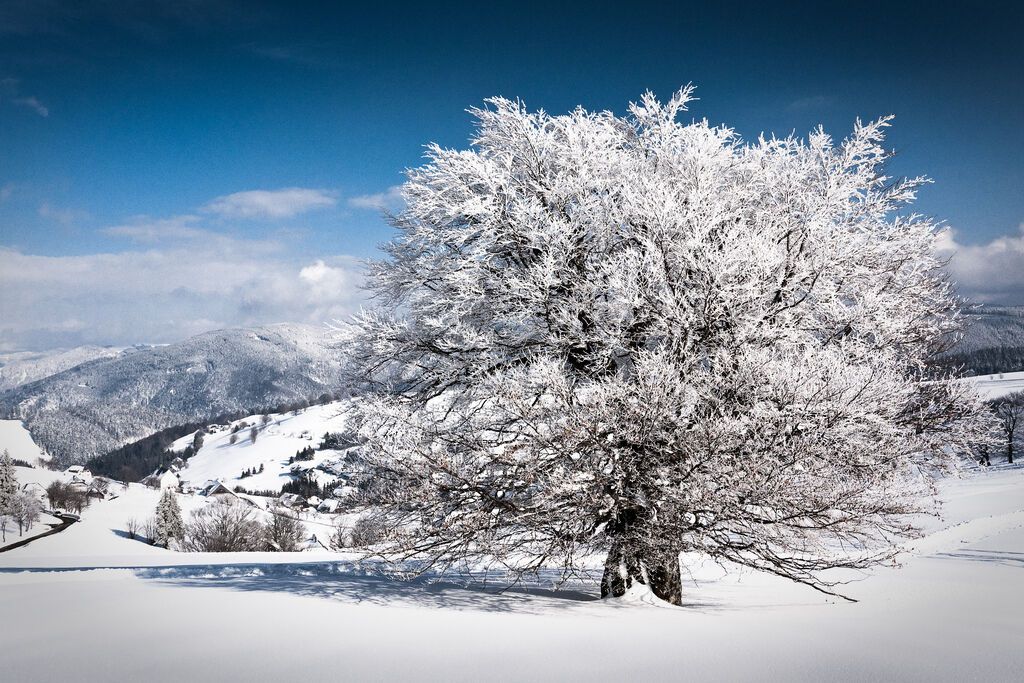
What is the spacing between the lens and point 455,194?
9.69 m

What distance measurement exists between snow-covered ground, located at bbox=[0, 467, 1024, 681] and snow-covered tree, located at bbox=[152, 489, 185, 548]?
208 ft

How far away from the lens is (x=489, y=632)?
621 cm

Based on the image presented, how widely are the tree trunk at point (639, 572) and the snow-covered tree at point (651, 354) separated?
0.15ft

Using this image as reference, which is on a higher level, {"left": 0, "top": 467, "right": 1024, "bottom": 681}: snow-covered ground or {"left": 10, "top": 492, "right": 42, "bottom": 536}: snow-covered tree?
{"left": 0, "top": 467, "right": 1024, "bottom": 681}: snow-covered ground

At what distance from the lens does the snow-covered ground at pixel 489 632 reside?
492 cm

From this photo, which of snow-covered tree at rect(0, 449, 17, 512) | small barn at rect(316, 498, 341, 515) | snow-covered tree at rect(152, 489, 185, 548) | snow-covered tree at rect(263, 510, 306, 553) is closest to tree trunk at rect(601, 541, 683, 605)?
small barn at rect(316, 498, 341, 515)

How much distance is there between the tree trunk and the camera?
7991mm

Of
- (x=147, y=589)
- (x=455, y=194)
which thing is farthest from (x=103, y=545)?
(x=455, y=194)

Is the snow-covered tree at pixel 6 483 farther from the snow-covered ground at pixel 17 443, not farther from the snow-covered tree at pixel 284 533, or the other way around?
the snow-covered ground at pixel 17 443

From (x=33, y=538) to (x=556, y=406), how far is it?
88166 millimetres

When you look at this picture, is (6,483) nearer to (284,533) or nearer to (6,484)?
(6,484)

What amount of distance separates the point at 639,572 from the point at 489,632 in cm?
329

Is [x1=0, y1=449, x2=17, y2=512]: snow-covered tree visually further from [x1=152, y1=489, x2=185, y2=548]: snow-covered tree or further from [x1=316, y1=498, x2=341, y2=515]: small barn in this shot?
[x1=316, y1=498, x2=341, y2=515]: small barn

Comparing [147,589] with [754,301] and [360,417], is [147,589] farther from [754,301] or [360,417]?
[754,301]
